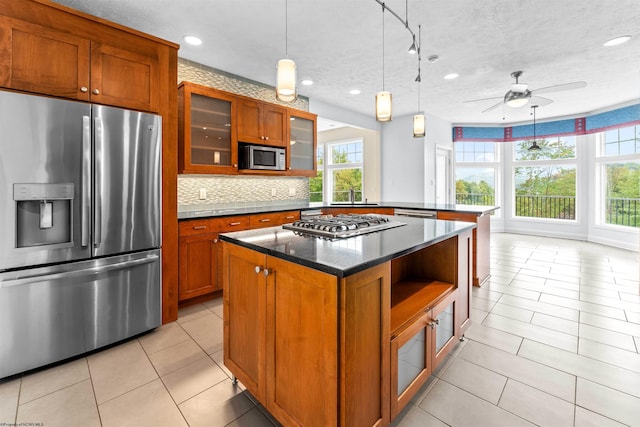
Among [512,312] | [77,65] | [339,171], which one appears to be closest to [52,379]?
[77,65]

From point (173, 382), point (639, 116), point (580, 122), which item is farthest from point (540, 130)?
point (173, 382)

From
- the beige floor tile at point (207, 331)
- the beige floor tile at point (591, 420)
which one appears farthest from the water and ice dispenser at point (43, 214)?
the beige floor tile at point (591, 420)

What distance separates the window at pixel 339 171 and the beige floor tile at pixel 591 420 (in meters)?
5.83

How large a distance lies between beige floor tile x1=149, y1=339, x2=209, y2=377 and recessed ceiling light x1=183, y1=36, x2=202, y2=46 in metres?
2.91

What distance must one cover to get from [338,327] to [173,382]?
54.9 inches

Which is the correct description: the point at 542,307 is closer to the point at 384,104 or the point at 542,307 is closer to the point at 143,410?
the point at 384,104

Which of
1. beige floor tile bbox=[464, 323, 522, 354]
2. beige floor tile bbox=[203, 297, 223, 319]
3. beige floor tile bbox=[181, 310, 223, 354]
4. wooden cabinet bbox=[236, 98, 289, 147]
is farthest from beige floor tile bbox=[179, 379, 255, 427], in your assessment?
wooden cabinet bbox=[236, 98, 289, 147]

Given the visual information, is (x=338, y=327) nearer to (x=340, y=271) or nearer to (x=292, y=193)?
(x=340, y=271)

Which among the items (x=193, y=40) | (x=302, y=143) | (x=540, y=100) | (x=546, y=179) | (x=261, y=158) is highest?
(x=193, y=40)

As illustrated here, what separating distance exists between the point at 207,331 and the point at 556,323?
307 cm

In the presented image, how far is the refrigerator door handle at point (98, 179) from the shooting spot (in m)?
2.11

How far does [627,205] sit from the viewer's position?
223 inches

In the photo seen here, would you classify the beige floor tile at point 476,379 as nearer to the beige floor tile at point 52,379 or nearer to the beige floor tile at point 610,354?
the beige floor tile at point 610,354

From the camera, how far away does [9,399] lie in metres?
1.70
